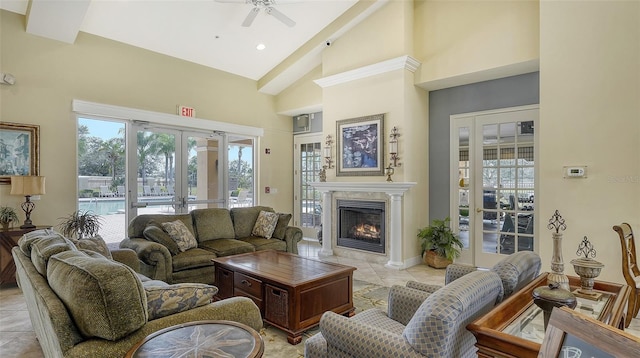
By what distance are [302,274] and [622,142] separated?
3.45 m

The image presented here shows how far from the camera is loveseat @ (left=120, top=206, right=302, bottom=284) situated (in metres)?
3.86

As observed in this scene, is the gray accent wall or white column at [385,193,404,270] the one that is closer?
the gray accent wall

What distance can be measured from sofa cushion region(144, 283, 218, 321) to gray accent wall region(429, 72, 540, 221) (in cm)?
451

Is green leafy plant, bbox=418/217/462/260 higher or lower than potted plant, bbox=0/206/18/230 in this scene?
lower

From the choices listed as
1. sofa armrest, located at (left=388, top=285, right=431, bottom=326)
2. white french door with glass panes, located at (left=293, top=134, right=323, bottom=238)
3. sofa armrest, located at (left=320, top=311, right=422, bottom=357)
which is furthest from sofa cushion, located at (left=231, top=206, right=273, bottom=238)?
sofa armrest, located at (left=320, top=311, right=422, bottom=357)

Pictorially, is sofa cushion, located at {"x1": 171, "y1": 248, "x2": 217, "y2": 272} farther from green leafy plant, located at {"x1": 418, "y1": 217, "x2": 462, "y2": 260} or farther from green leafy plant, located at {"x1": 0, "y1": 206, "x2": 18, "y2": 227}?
green leafy plant, located at {"x1": 418, "y1": 217, "x2": 462, "y2": 260}

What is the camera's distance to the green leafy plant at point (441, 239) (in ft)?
16.9

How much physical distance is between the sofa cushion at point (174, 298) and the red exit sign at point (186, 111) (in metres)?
4.67

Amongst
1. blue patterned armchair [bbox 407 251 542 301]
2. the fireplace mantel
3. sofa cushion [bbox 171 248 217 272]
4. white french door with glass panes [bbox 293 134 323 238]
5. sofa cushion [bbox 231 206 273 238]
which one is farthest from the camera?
white french door with glass panes [bbox 293 134 323 238]

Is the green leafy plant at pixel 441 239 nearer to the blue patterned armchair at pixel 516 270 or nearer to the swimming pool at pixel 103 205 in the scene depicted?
the blue patterned armchair at pixel 516 270

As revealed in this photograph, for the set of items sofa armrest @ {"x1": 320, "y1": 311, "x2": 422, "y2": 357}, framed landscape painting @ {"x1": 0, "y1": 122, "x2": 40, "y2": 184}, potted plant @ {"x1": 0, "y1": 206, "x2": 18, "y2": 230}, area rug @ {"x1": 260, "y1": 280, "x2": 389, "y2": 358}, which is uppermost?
framed landscape painting @ {"x1": 0, "y1": 122, "x2": 40, "y2": 184}

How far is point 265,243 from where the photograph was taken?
4891 mm

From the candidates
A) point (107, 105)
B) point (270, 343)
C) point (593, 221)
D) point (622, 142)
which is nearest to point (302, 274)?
point (270, 343)

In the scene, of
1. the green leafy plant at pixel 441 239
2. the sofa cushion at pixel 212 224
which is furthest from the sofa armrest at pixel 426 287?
the sofa cushion at pixel 212 224
